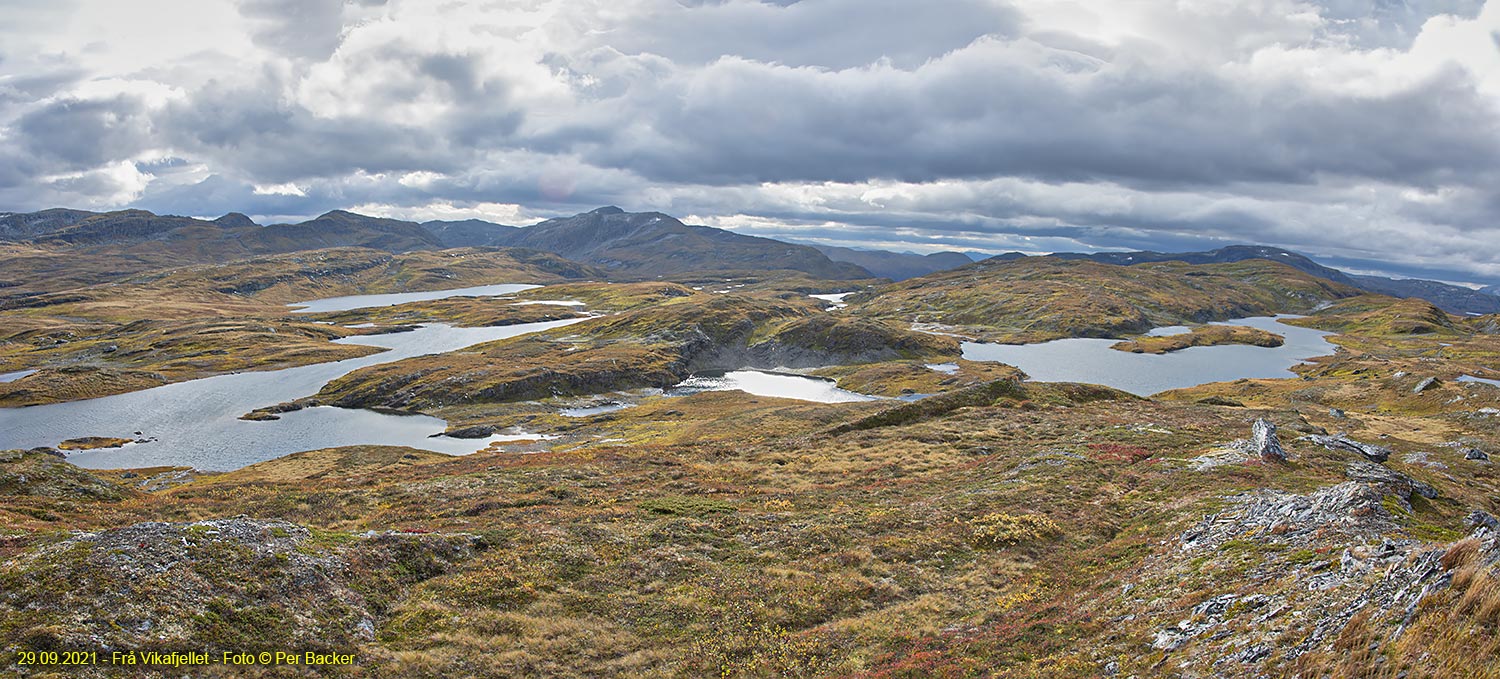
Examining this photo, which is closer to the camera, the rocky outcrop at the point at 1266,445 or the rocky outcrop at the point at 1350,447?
the rocky outcrop at the point at 1266,445

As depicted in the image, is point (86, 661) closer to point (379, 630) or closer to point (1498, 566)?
point (379, 630)

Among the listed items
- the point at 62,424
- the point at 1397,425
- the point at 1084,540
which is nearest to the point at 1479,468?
the point at 1397,425

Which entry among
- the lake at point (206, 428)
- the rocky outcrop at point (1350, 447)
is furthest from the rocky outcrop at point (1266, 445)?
the lake at point (206, 428)

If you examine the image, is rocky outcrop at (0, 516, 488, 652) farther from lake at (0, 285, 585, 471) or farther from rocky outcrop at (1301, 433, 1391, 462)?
lake at (0, 285, 585, 471)

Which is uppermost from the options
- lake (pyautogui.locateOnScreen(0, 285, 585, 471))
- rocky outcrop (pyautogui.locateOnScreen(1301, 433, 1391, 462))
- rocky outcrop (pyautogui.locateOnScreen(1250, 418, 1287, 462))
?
rocky outcrop (pyautogui.locateOnScreen(1250, 418, 1287, 462))

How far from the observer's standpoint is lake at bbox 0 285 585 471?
113500 mm

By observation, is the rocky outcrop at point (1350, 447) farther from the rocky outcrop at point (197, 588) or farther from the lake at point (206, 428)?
the lake at point (206, 428)

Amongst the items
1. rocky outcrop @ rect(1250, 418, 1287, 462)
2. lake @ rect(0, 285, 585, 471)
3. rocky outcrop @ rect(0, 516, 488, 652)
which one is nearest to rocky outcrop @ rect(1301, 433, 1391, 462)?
rocky outcrop @ rect(1250, 418, 1287, 462)

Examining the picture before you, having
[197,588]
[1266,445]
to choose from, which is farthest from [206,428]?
[1266,445]

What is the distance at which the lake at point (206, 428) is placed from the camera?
114m

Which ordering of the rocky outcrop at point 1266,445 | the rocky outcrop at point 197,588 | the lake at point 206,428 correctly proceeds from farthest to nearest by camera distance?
the lake at point 206,428 < the rocky outcrop at point 1266,445 < the rocky outcrop at point 197,588

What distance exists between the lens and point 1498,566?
12.9m

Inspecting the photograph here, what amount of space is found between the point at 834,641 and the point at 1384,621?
15.7 metres

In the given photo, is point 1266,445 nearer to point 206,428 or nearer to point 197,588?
point 197,588
